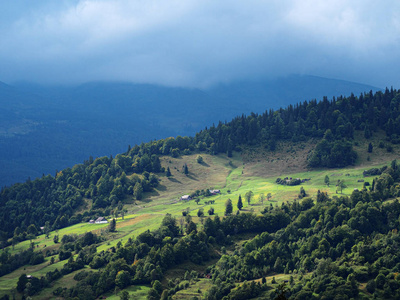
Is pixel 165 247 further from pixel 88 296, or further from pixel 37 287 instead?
pixel 37 287

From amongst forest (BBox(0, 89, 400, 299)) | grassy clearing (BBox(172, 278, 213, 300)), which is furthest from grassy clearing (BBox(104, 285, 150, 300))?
grassy clearing (BBox(172, 278, 213, 300))

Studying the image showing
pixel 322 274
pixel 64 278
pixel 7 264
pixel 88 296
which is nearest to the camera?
pixel 322 274

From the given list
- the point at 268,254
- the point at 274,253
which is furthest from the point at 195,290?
the point at 274,253

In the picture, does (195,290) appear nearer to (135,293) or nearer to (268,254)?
(135,293)

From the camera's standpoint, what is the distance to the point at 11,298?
142 metres

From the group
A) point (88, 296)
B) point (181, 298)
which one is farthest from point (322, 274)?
point (88, 296)

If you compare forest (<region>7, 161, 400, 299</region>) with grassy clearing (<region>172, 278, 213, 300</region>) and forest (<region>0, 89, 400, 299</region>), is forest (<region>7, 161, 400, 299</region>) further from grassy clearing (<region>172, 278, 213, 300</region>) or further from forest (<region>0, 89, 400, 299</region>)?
grassy clearing (<region>172, 278, 213, 300</region>)

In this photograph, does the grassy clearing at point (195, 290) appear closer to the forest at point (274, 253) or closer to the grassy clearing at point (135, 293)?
the forest at point (274, 253)

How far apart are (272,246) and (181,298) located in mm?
37290

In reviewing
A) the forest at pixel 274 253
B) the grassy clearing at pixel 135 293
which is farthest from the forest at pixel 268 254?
the grassy clearing at pixel 135 293

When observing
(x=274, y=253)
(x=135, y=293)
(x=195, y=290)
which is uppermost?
(x=274, y=253)

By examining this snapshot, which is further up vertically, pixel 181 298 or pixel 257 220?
pixel 257 220

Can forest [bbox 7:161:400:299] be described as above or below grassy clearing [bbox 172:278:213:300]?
above

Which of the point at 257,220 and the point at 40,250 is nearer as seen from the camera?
the point at 257,220
